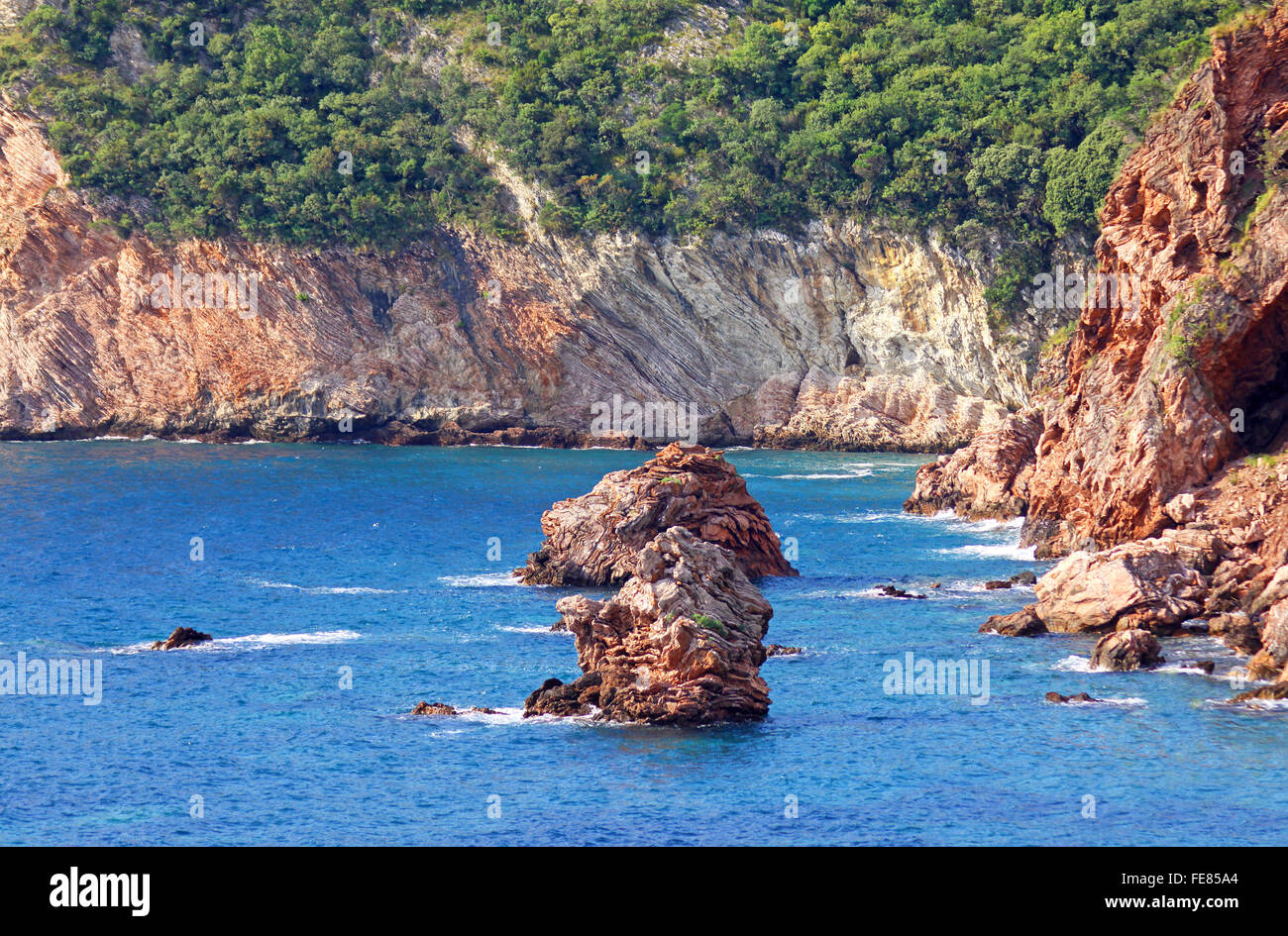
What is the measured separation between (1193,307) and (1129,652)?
55.9ft

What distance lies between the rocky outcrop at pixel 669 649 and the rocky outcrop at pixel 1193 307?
21475mm

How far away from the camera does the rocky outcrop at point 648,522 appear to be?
196 feet

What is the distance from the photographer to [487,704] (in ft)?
135

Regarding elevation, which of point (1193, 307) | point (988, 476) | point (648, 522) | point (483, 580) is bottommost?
point (483, 580)

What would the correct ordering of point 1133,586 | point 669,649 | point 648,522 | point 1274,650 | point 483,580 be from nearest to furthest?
point 669,649, point 1274,650, point 1133,586, point 648,522, point 483,580

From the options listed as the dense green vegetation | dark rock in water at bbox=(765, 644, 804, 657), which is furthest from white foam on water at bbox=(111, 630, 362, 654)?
the dense green vegetation

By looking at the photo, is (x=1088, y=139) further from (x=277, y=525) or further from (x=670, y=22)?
(x=277, y=525)

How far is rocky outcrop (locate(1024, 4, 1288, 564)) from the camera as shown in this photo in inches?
2125

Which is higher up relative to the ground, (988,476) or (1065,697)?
(988,476)

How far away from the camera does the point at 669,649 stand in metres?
38.2

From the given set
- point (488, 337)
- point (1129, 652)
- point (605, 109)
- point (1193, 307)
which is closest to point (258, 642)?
point (1129, 652)

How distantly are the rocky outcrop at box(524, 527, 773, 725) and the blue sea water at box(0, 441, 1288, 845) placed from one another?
2.93 feet

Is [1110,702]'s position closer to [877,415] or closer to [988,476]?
[988,476]

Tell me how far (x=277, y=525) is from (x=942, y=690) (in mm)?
42104
